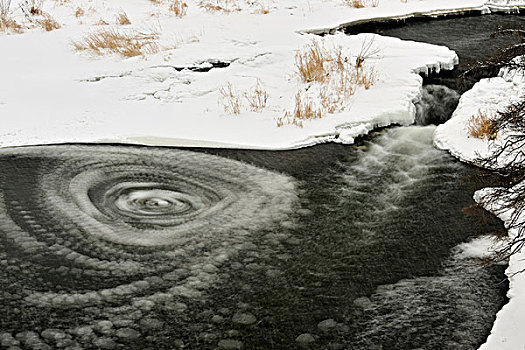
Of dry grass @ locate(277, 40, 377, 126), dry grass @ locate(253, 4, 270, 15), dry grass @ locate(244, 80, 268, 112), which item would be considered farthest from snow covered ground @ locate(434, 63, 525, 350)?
dry grass @ locate(253, 4, 270, 15)

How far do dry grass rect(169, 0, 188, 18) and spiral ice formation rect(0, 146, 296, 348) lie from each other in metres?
6.83

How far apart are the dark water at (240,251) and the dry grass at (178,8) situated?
6918 millimetres

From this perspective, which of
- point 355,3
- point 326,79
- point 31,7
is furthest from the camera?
point 355,3

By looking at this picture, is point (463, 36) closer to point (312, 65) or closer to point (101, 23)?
point (312, 65)

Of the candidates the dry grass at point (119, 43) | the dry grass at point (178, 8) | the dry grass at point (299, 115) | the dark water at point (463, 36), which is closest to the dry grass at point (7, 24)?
the dry grass at point (119, 43)

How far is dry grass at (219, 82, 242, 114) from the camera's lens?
9.82 metres

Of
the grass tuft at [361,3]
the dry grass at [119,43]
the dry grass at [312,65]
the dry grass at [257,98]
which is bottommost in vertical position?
the dry grass at [257,98]

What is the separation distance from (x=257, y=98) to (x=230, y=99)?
0.47 metres

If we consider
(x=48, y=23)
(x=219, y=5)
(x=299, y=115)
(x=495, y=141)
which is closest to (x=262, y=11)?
(x=219, y=5)

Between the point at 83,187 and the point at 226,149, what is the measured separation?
88.0 inches

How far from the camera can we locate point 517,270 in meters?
5.53

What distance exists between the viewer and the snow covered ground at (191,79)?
30.3 feet

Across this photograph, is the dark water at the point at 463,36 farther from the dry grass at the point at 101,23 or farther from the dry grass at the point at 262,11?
the dry grass at the point at 101,23

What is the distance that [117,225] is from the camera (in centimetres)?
645
